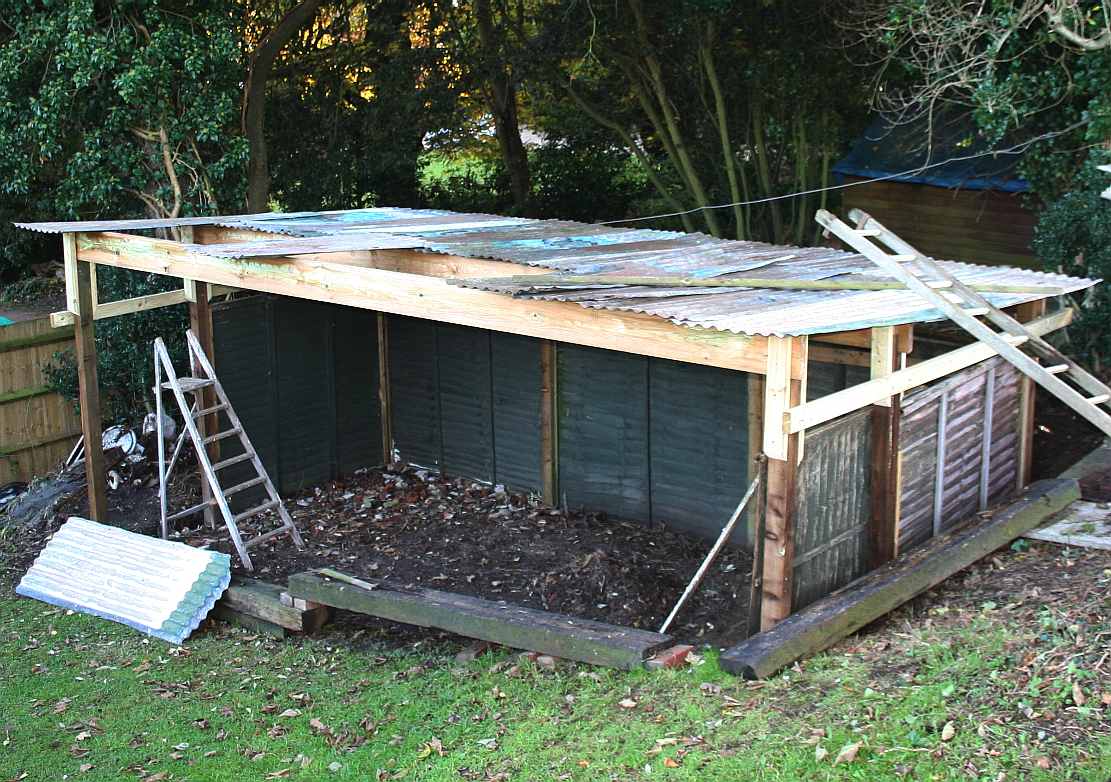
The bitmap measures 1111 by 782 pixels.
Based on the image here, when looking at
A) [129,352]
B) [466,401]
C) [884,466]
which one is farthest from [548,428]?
[129,352]

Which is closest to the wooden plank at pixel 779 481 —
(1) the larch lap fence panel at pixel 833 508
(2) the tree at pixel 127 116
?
(1) the larch lap fence panel at pixel 833 508

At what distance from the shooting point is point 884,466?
817 cm

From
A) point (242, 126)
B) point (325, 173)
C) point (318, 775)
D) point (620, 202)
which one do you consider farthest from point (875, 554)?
point (620, 202)

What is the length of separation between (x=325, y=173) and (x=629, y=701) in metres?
13.5

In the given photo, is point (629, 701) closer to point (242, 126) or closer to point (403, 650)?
point (403, 650)

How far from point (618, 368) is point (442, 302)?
3.33 metres

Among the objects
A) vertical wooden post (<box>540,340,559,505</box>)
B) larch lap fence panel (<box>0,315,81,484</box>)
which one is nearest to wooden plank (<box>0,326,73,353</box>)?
larch lap fence panel (<box>0,315,81,484</box>)

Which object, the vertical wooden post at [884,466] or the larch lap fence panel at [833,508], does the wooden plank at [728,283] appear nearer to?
the vertical wooden post at [884,466]

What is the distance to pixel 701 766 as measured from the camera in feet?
19.4

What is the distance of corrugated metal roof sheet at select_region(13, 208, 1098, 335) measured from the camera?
721cm

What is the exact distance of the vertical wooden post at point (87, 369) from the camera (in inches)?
454

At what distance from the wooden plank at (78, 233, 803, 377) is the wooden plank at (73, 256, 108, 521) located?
0.35 m

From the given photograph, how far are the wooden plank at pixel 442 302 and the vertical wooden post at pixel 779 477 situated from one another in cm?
11

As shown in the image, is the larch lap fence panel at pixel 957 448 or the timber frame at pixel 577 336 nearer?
the timber frame at pixel 577 336
